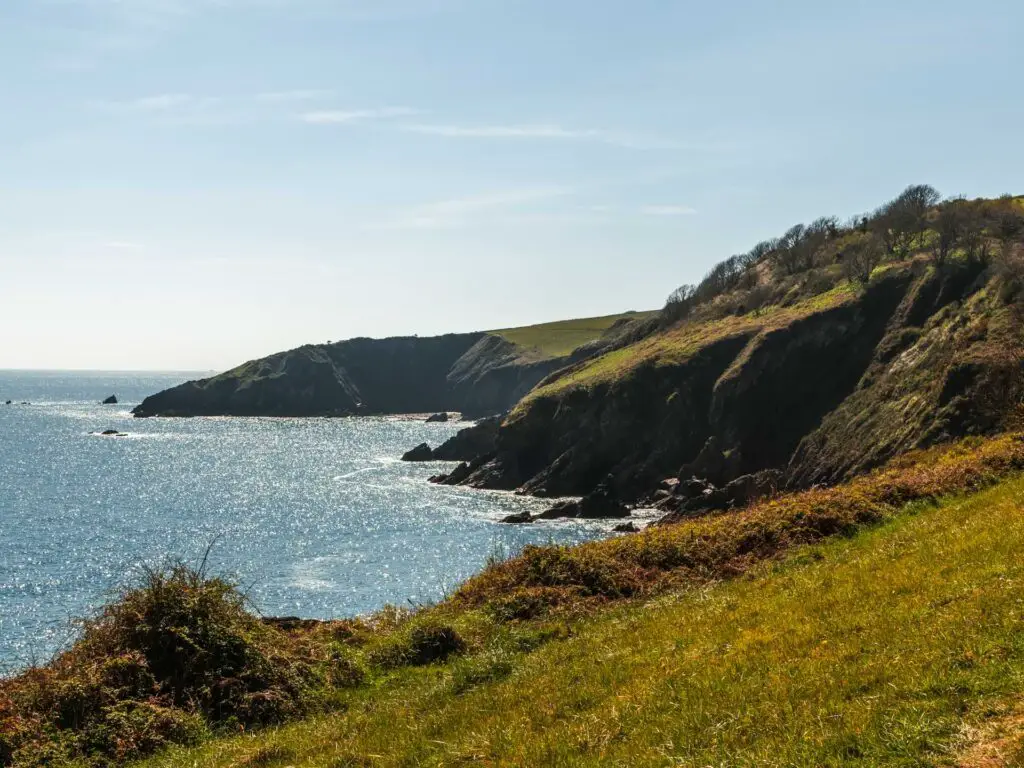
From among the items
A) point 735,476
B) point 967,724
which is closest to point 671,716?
point 967,724

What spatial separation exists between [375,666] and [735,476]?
7172 cm

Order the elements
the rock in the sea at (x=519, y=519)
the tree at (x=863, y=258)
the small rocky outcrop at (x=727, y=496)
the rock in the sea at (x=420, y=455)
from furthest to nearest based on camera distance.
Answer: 1. the rock in the sea at (x=420, y=455)
2. the tree at (x=863, y=258)
3. the rock in the sea at (x=519, y=519)
4. the small rocky outcrop at (x=727, y=496)

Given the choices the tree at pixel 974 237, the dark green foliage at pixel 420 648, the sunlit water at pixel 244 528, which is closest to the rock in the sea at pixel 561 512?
the sunlit water at pixel 244 528

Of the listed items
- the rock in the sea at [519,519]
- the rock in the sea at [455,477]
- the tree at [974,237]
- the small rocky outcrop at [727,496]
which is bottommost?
the rock in the sea at [519,519]

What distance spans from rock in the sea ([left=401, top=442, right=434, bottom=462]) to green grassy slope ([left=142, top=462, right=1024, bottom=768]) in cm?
12560

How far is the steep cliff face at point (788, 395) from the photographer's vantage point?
2493 inches

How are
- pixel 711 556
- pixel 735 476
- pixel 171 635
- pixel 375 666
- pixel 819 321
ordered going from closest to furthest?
pixel 171 635
pixel 375 666
pixel 711 556
pixel 735 476
pixel 819 321

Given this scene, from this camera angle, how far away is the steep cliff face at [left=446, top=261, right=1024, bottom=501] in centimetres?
6331

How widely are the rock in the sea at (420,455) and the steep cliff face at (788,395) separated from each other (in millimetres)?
30391

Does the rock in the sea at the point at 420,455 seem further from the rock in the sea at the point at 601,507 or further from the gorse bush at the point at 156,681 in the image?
the gorse bush at the point at 156,681

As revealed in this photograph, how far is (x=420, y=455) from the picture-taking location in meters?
142

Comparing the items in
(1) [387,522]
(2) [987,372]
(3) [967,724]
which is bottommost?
A: (1) [387,522]

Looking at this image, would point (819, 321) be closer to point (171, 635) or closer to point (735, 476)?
point (735, 476)

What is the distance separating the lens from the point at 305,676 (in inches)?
627
